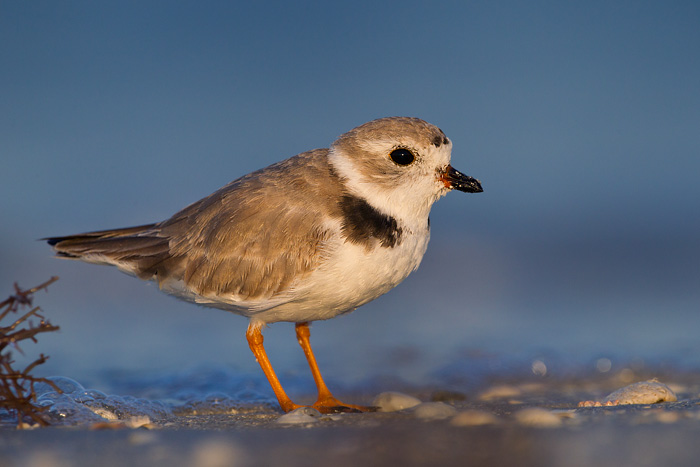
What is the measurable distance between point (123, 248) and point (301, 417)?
235cm

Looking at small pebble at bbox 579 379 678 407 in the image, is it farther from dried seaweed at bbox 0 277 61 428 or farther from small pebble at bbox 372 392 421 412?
dried seaweed at bbox 0 277 61 428

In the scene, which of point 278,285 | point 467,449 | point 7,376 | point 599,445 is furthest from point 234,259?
point 599,445

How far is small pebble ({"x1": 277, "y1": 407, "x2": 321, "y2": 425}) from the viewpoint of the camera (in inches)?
162

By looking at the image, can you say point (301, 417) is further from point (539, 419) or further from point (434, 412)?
point (539, 419)

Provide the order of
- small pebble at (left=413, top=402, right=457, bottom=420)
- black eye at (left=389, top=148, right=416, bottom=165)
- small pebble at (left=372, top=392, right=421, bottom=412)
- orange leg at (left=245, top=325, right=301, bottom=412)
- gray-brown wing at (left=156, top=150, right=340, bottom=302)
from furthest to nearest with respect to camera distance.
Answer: small pebble at (left=372, top=392, right=421, bottom=412), orange leg at (left=245, top=325, right=301, bottom=412), black eye at (left=389, top=148, right=416, bottom=165), gray-brown wing at (left=156, top=150, right=340, bottom=302), small pebble at (left=413, top=402, right=457, bottom=420)

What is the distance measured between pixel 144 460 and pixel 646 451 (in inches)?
92.9

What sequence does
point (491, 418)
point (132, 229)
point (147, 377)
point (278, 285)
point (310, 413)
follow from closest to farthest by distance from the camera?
1. point (491, 418)
2. point (310, 413)
3. point (278, 285)
4. point (132, 229)
5. point (147, 377)

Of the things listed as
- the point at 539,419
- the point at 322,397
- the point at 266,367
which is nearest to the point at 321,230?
the point at 266,367

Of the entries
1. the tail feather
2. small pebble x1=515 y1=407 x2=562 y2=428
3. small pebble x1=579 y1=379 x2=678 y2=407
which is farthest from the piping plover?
small pebble x1=579 y1=379 x2=678 y2=407

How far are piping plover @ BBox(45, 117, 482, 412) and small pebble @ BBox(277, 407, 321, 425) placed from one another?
2.27 ft

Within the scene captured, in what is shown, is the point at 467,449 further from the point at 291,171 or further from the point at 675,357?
the point at 675,357

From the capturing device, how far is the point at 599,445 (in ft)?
10.7

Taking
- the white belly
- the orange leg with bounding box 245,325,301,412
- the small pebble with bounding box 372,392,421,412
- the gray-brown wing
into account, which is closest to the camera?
the white belly

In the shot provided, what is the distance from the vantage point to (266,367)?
519cm
